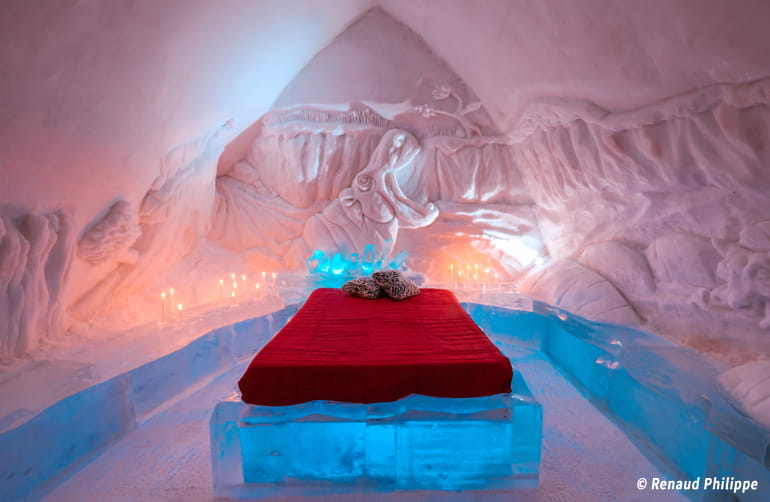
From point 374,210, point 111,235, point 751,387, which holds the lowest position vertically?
point 751,387

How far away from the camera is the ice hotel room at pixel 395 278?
5.27 ft

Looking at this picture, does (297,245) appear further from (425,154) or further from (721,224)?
(721,224)

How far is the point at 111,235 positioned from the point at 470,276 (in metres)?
3.55

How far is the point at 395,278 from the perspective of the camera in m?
3.03

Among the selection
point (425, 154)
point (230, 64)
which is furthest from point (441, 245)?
point (230, 64)

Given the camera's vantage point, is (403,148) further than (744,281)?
Yes

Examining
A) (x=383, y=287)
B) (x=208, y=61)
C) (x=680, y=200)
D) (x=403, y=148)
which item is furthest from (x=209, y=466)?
(x=403, y=148)

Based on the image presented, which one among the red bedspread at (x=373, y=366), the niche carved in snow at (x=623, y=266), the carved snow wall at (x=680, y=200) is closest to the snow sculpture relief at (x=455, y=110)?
the carved snow wall at (x=680, y=200)

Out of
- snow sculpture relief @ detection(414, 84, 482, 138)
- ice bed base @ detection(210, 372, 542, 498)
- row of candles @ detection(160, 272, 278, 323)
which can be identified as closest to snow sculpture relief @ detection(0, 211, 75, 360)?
row of candles @ detection(160, 272, 278, 323)

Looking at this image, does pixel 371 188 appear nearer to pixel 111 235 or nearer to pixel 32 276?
pixel 111 235

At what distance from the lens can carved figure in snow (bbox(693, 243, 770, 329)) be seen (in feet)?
6.04

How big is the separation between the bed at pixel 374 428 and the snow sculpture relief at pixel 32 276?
1.44m
